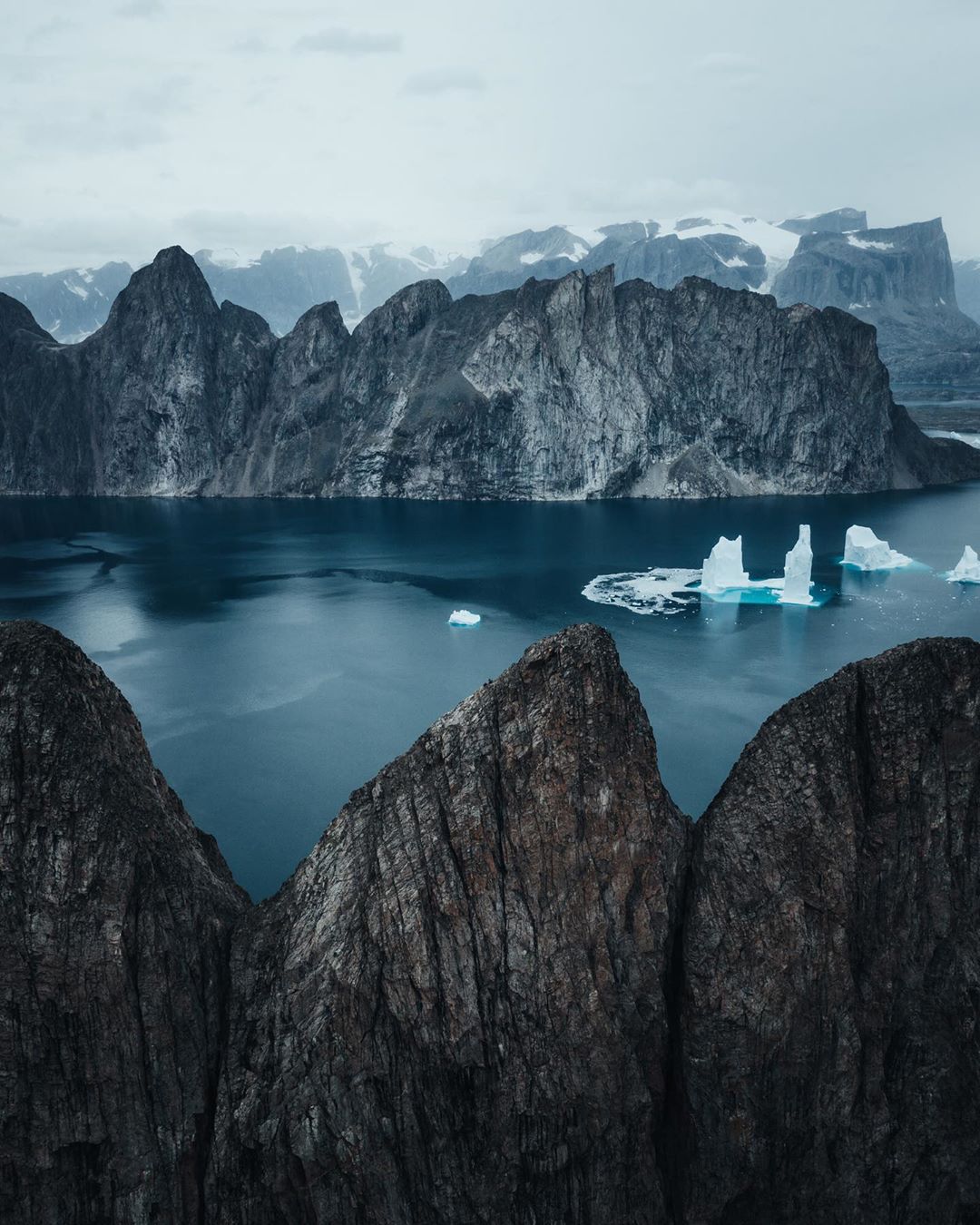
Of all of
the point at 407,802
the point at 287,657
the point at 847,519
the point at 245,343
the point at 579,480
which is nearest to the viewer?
the point at 407,802

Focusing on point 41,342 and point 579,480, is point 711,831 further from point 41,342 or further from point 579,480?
point 41,342

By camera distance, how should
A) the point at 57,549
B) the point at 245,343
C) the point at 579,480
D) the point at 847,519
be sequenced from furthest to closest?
the point at 245,343, the point at 579,480, the point at 847,519, the point at 57,549

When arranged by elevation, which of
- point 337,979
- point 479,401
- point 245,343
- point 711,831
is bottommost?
point 337,979

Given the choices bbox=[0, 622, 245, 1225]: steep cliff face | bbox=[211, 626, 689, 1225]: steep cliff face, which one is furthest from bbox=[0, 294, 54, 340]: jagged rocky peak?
bbox=[211, 626, 689, 1225]: steep cliff face

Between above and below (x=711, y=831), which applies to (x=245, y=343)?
above

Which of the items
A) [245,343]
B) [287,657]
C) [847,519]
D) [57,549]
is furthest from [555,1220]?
[245,343]

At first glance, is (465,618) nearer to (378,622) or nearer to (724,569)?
(378,622)

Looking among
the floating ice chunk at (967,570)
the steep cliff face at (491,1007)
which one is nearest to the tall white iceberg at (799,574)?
the floating ice chunk at (967,570)
